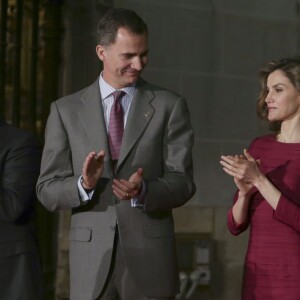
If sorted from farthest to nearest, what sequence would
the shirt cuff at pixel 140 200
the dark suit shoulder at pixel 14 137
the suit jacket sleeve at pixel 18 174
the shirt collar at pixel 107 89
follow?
the dark suit shoulder at pixel 14 137 → the suit jacket sleeve at pixel 18 174 → the shirt collar at pixel 107 89 → the shirt cuff at pixel 140 200

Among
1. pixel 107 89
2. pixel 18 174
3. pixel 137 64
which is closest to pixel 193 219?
pixel 18 174

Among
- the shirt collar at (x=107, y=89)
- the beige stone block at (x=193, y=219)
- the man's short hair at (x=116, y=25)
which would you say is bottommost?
the beige stone block at (x=193, y=219)

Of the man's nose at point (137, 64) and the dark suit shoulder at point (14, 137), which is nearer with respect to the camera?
the man's nose at point (137, 64)

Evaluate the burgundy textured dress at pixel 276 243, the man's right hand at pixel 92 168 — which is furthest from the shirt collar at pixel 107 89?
the burgundy textured dress at pixel 276 243

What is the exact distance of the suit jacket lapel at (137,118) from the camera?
169 inches

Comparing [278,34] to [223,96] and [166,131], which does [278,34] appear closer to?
[223,96]

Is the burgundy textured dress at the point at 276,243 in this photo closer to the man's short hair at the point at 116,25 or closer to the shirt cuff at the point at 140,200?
the shirt cuff at the point at 140,200

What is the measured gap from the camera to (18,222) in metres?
4.59

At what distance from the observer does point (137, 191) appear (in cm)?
411

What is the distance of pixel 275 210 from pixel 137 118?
0.66 metres

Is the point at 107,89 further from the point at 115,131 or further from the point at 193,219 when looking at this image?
the point at 193,219

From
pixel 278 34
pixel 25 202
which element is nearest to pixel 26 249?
pixel 25 202

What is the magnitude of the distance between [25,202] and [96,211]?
38 cm

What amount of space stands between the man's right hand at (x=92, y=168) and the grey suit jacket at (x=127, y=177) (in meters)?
0.11
